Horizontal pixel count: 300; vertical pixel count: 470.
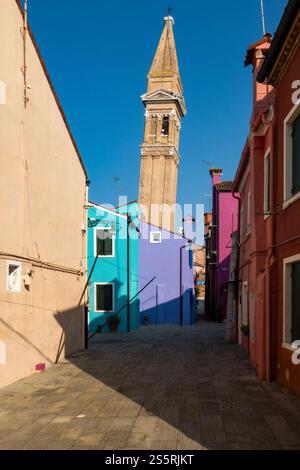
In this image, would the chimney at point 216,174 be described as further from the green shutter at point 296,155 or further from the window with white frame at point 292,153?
the green shutter at point 296,155

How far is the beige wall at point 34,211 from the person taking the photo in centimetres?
1066

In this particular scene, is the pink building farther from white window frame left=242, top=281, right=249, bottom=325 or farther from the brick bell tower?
the brick bell tower

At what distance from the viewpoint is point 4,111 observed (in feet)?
35.1

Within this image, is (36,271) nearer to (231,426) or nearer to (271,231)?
(271,231)

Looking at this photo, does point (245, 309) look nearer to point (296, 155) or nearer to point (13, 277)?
point (296, 155)

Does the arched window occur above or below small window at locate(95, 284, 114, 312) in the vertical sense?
above

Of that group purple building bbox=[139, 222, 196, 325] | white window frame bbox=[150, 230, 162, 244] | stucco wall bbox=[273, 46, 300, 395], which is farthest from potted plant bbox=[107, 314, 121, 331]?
stucco wall bbox=[273, 46, 300, 395]

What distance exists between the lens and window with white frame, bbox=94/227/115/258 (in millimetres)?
25672

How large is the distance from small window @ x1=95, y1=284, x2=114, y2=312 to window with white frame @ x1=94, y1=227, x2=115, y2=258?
168cm

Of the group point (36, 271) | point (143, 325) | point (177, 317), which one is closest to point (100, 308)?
point (143, 325)

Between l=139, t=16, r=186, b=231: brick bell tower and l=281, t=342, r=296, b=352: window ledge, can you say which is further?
l=139, t=16, r=186, b=231: brick bell tower

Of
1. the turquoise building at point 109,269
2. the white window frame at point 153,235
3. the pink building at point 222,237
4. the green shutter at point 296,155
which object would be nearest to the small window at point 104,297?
the turquoise building at point 109,269

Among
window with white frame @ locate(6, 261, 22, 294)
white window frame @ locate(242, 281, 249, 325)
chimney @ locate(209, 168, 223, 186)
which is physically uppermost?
chimney @ locate(209, 168, 223, 186)

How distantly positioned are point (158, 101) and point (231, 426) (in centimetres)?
5990
